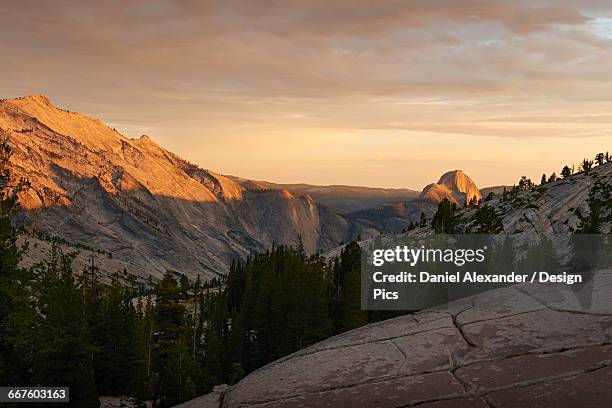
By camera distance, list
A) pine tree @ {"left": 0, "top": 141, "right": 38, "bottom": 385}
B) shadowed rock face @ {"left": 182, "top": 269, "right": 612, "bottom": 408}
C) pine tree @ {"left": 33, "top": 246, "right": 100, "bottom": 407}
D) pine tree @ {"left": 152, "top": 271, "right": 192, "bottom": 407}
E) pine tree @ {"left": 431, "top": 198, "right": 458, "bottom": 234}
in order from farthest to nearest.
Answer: pine tree @ {"left": 431, "top": 198, "right": 458, "bottom": 234} → pine tree @ {"left": 152, "top": 271, "right": 192, "bottom": 407} → pine tree @ {"left": 33, "top": 246, "right": 100, "bottom": 407} → pine tree @ {"left": 0, "top": 141, "right": 38, "bottom": 385} → shadowed rock face @ {"left": 182, "top": 269, "right": 612, "bottom": 408}

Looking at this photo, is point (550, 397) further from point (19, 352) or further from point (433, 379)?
point (19, 352)

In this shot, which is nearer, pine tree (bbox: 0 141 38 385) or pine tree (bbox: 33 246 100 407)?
pine tree (bbox: 0 141 38 385)

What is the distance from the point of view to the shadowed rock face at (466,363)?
1017 centimetres

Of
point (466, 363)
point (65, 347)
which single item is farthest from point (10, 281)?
point (466, 363)

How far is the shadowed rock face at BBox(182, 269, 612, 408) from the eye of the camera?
33.4ft

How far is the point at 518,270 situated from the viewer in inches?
2781

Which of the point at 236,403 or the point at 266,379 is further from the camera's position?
the point at 266,379

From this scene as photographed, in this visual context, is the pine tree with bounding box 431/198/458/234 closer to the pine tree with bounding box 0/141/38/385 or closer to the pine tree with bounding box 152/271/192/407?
the pine tree with bounding box 152/271/192/407

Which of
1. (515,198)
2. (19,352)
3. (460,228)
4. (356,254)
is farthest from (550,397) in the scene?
(515,198)

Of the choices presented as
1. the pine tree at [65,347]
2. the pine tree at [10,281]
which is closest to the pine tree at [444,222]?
the pine tree at [65,347]

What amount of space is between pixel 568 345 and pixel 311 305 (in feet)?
168

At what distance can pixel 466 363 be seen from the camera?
1164 cm

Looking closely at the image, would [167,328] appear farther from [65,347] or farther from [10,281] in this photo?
[10,281]

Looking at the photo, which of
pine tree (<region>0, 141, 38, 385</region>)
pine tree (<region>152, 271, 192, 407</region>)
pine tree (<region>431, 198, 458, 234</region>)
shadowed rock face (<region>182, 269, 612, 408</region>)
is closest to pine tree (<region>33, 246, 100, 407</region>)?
pine tree (<region>0, 141, 38, 385</region>)
